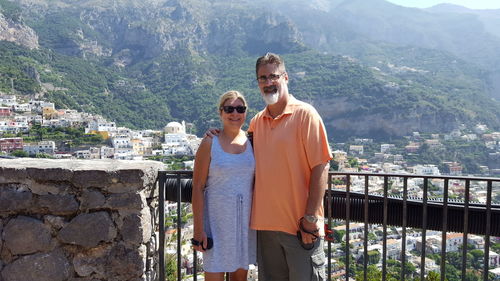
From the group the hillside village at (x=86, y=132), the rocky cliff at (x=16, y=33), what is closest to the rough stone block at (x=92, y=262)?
the hillside village at (x=86, y=132)

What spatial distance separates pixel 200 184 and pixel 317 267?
648 millimetres


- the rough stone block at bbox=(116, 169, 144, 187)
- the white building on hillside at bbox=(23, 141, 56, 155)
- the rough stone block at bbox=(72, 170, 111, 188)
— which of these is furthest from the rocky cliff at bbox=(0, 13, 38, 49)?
the rough stone block at bbox=(116, 169, 144, 187)

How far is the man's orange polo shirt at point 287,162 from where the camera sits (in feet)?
5.81

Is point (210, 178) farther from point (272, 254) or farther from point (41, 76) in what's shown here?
point (41, 76)

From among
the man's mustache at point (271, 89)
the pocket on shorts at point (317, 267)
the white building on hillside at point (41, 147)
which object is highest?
the man's mustache at point (271, 89)

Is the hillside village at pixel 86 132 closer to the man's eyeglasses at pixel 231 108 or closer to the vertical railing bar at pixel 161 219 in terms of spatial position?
the vertical railing bar at pixel 161 219

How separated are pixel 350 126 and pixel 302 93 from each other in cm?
1107

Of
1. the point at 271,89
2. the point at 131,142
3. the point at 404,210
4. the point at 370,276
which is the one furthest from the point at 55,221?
the point at 131,142

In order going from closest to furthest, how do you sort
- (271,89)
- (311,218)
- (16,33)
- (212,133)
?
(311,218)
(271,89)
(212,133)
(16,33)

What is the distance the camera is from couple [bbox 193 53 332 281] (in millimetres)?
1777

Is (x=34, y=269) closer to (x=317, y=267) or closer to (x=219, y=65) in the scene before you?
(x=317, y=267)

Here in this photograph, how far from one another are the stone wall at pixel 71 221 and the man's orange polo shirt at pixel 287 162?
692mm

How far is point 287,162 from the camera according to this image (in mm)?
1797

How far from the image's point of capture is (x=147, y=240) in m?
2.22
